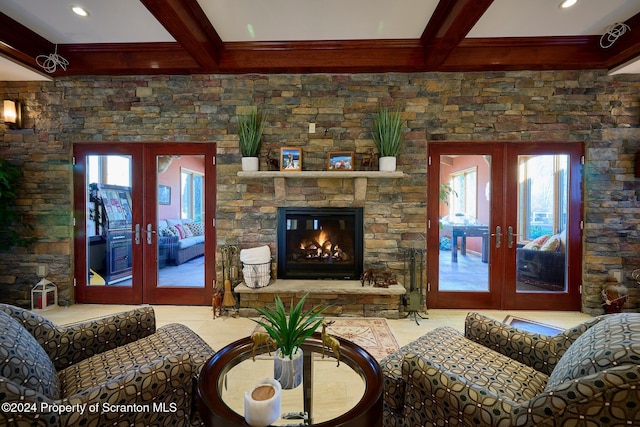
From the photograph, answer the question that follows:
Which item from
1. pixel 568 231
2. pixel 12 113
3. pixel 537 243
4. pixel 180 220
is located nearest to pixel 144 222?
pixel 180 220

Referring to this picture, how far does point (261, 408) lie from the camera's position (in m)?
1.03

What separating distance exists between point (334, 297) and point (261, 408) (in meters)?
2.43

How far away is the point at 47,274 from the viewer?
144 inches

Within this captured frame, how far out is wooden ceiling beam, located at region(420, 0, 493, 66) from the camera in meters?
2.33

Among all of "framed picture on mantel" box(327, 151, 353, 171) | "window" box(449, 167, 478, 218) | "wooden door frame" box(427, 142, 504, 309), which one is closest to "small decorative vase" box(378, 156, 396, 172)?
"framed picture on mantel" box(327, 151, 353, 171)

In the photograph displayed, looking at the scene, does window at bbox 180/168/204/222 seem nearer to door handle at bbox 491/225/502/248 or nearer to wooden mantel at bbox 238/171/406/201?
wooden mantel at bbox 238/171/406/201

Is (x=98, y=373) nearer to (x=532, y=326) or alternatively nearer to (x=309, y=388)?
(x=309, y=388)

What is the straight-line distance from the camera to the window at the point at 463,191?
360cm

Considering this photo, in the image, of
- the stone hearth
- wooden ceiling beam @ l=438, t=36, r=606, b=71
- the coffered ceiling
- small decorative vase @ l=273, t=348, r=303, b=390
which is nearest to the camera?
small decorative vase @ l=273, t=348, r=303, b=390

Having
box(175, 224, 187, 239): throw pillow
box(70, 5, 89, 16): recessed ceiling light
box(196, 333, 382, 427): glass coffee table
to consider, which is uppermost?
box(70, 5, 89, 16): recessed ceiling light

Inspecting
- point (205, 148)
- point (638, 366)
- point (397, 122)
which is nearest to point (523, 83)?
point (397, 122)

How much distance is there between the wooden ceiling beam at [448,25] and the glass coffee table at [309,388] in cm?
262

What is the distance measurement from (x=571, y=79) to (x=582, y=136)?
67 cm

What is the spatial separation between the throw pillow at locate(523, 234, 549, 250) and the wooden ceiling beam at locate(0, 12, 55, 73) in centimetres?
587
